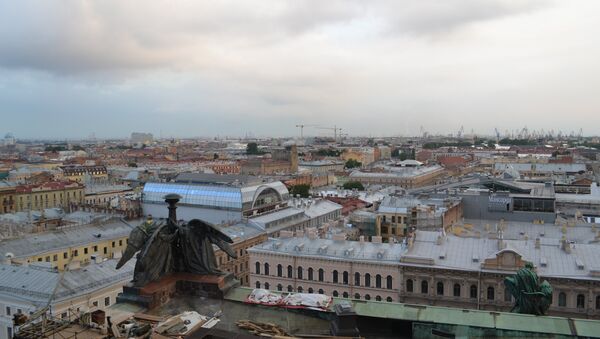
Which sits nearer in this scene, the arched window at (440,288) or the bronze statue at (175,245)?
the bronze statue at (175,245)

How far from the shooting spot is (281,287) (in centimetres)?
3938

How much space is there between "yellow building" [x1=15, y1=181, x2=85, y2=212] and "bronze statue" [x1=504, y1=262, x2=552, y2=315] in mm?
81386

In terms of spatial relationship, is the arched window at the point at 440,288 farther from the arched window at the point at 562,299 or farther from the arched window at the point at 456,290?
the arched window at the point at 562,299

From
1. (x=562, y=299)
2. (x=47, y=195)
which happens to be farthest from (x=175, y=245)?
(x=47, y=195)

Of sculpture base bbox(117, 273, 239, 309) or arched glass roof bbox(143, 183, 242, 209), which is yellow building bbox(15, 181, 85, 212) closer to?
arched glass roof bbox(143, 183, 242, 209)

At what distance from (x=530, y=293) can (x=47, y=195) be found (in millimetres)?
88287

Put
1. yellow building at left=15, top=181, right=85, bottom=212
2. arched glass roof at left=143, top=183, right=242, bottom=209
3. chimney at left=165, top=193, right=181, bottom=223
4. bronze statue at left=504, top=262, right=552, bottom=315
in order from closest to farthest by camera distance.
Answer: chimney at left=165, top=193, right=181, bottom=223, bronze statue at left=504, top=262, right=552, bottom=315, arched glass roof at left=143, top=183, right=242, bottom=209, yellow building at left=15, top=181, right=85, bottom=212

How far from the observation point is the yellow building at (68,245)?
142 feet

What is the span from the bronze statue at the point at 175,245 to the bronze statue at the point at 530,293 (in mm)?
8777

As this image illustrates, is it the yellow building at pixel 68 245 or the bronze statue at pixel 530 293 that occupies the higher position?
the bronze statue at pixel 530 293

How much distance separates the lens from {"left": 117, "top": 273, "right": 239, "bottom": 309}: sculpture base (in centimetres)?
1305

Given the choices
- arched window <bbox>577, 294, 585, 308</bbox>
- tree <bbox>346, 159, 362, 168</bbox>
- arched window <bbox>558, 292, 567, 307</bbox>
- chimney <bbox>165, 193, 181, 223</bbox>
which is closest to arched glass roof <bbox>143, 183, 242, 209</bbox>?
arched window <bbox>558, 292, 567, 307</bbox>

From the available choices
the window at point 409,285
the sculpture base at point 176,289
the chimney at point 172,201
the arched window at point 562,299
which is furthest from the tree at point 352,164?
the sculpture base at point 176,289

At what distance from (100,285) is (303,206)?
35073mm
